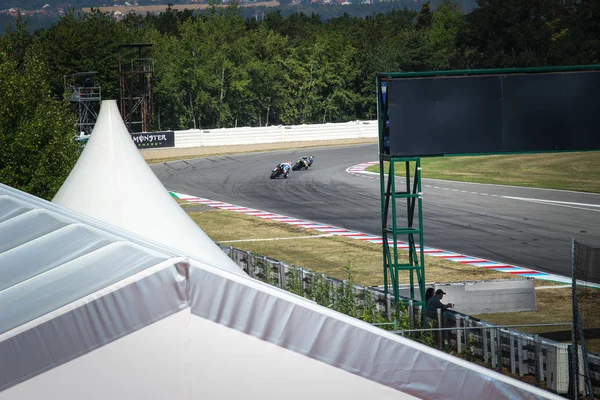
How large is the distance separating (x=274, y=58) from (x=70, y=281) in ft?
310

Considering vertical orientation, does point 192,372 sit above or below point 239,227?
above

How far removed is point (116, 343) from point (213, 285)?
2.35 feet

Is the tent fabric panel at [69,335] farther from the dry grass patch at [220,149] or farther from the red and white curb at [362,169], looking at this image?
the dry grass patch at [220,149]

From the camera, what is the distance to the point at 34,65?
128 ft

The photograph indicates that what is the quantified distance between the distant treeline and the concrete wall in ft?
201

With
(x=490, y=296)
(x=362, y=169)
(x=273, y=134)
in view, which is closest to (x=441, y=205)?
(x=362, y=169)

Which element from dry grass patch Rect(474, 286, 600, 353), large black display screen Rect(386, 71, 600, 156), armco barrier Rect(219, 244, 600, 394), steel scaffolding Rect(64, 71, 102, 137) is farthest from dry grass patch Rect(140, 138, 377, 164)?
armco barrier Rect(219, 244, 600, 394)

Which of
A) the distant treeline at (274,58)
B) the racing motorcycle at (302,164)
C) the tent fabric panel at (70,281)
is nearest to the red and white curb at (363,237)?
the racing motorcycle at (302,164)

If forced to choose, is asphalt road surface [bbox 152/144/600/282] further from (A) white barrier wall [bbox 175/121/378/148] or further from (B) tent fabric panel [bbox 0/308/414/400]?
(B) tent fabric panel [bbox 0/308/414/400]

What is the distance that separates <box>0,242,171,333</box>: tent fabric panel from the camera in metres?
5.94

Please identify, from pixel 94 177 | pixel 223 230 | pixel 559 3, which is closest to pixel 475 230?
pixel 223 230

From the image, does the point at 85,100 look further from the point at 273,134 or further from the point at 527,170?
the point at 527,170

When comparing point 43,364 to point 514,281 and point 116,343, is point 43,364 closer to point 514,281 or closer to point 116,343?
point 116,343

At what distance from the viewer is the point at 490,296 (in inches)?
822
